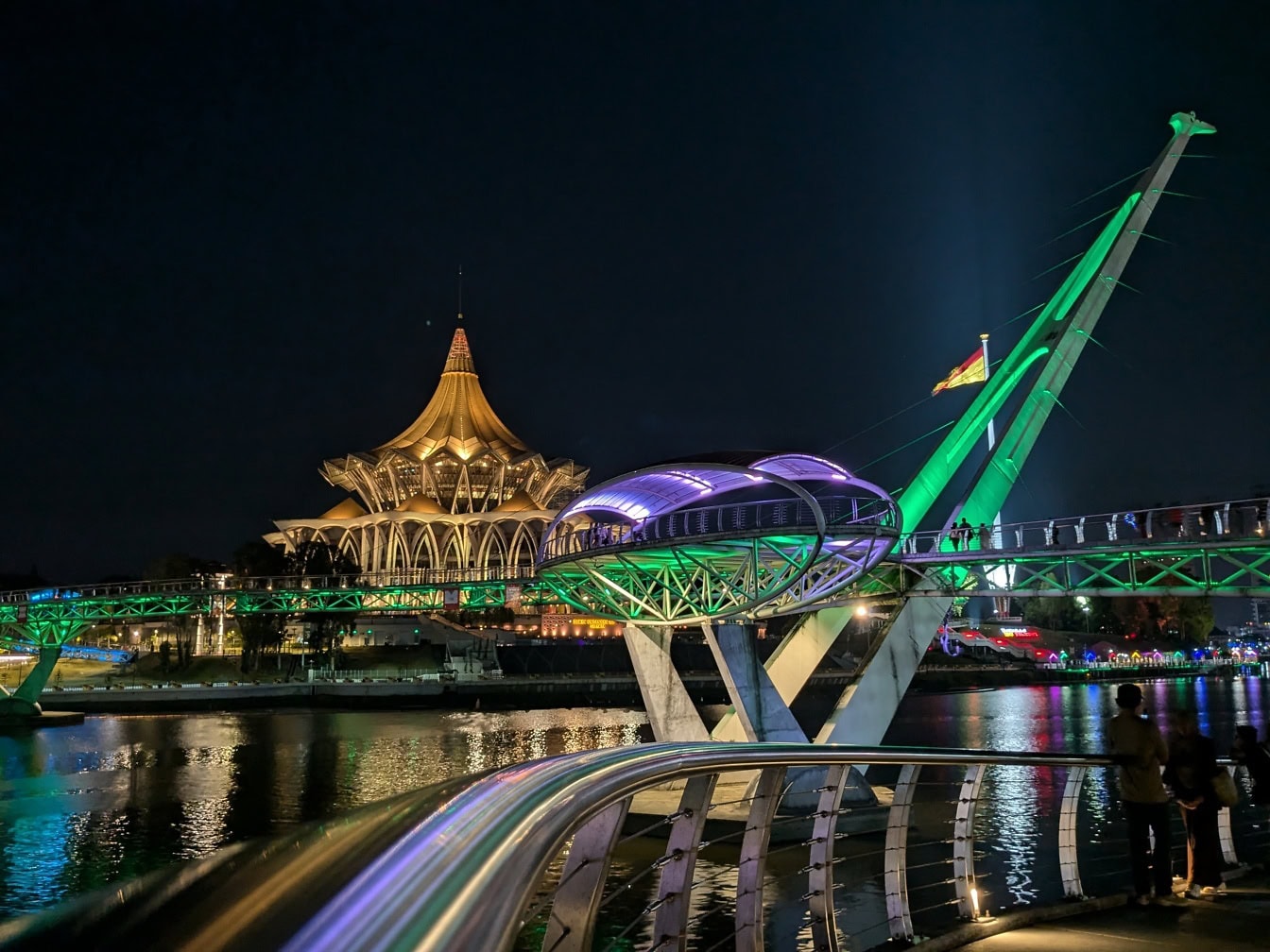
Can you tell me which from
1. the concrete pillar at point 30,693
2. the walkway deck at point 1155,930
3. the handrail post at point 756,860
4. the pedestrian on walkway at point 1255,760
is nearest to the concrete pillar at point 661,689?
the pedestrian on walkway at point 1255,760

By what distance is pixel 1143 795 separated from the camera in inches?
337

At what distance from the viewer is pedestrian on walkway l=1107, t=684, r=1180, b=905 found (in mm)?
8508

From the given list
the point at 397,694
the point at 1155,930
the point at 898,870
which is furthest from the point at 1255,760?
the point at 397,694

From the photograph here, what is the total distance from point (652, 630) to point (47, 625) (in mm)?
48596

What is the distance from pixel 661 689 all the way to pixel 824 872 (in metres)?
28.1

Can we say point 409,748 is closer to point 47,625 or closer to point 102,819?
point 102,819

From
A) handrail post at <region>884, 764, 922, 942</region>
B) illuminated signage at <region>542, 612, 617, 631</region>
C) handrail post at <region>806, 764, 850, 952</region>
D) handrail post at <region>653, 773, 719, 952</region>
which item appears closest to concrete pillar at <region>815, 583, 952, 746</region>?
handrail post at <region>884, 764, 922, 942</region>

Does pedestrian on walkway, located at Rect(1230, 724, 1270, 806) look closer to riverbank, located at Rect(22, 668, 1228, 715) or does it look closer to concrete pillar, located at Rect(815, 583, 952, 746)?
concrete pillar, located at Rect(815, 583, 952, 746)

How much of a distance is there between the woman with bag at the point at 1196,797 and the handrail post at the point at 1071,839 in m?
1.03

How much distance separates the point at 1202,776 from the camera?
9.21 m

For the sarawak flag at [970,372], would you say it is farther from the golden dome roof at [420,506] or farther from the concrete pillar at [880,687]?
the golden dome roof at [420,506]

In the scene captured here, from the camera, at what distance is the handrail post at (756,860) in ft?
17.7

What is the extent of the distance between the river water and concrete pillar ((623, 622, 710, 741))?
6.04m

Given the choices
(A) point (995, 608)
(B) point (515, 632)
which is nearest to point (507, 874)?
(B) point (515, 632)
